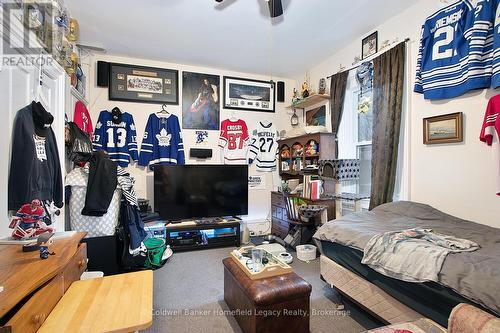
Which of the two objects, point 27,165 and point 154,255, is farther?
point 154,255

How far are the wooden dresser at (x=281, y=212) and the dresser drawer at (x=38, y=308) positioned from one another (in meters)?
2.66

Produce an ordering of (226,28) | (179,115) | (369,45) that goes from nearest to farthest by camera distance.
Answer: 1. (226,28)
2. (369,45)
3. (179,115)

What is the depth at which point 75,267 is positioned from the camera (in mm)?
1295

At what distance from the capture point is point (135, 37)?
9.51 ft

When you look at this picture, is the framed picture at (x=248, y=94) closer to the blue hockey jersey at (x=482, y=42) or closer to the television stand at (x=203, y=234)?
the television stand at (x=203, y=234)

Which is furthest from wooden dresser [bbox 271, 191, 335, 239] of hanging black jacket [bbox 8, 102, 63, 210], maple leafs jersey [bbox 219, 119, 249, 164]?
hanging black jacket [bbox 8, 102, 63, 210]

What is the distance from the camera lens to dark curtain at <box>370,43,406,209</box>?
2430 mm

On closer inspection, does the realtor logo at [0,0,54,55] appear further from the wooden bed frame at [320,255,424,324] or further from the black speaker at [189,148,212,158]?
the wooden bed frame at [320,255,424,324]

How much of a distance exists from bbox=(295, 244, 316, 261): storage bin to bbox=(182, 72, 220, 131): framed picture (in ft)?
7.24

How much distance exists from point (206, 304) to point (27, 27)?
8.03 feet

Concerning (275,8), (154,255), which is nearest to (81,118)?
(154,255)

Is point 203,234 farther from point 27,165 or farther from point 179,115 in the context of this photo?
point 27,165

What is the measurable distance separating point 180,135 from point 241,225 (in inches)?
65.3

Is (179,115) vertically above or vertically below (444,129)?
above
